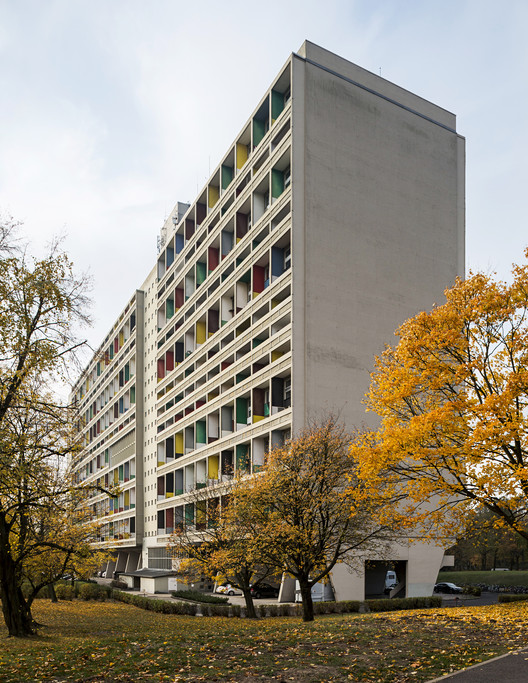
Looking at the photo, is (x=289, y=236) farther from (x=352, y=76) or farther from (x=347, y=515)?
(x=347, y=515)

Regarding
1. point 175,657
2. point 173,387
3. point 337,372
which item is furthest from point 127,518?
point 175,657

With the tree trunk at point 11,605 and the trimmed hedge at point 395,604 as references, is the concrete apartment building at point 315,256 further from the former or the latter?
the tree trunk at point 11,605

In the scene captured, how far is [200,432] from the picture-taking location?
57969 millimetres

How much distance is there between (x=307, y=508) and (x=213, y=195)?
3889 cm

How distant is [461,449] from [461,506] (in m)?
2.68

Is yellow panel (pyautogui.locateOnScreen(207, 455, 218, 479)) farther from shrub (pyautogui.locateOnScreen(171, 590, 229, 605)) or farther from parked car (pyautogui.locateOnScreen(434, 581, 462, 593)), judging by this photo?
parked car (pyautogui.locateOnScreen(434, 581, 462, 593))

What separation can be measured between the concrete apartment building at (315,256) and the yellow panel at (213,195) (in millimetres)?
95

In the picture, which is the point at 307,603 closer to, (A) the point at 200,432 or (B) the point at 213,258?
(A) the point at 200,432

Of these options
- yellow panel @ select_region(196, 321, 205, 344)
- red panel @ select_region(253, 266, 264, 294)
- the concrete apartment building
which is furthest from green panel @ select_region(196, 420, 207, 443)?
red panel @ select_region(253, 266, 264, 294)

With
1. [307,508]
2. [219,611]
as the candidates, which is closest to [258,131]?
[307,508]

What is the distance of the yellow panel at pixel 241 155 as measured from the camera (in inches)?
2067

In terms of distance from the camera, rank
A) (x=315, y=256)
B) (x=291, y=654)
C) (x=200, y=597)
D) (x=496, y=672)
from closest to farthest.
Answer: (x=496, y=672)
(x=291, y=654)
(x=315, y=256)
(x=200, y=597)

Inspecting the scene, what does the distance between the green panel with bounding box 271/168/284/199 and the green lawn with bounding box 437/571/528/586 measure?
160ft

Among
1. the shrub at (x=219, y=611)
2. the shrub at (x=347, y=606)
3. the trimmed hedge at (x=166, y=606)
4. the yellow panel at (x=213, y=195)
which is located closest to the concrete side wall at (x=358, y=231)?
the shrub at (x=347, y=606)
